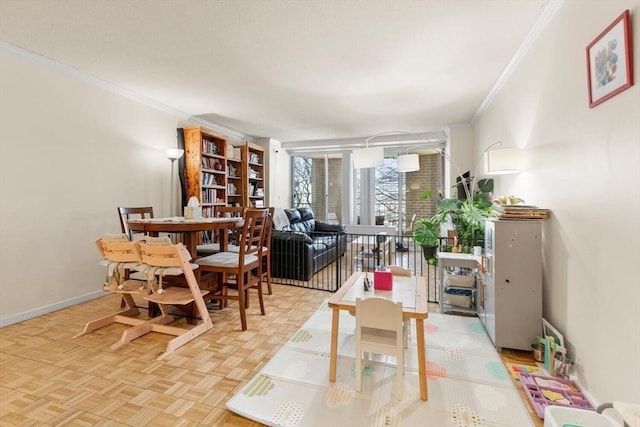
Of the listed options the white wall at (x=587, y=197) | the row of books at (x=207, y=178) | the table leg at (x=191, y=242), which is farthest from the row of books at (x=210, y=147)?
the white wall at (x=587, y=197)

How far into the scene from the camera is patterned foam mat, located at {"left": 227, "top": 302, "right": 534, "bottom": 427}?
4.93ft

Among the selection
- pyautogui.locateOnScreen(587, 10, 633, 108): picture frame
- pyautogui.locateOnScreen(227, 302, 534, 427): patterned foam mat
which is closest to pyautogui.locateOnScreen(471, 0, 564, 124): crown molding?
pyautogui.locateOnScreen(587, 10, 633, 108): picture frame

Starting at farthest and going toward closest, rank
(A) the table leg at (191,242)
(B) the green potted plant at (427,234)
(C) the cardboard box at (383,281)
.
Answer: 1. (B) the green potted plant at (427,234)
2. (A) the table leg at (191,242)
3. (C) the cardboard box at (383,281)

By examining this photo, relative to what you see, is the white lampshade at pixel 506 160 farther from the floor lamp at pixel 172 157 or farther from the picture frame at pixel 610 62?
the floor lamp at pixel 172 157

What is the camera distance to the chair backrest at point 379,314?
5.33ft

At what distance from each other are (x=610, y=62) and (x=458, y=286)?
2.17m

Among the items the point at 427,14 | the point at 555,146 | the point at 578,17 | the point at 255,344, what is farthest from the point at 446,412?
the point at 427,14

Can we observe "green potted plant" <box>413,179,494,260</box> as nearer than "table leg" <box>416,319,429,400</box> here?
No

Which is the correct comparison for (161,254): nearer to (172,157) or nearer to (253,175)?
(172,157)

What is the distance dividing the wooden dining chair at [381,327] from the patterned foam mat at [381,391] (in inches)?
5.4

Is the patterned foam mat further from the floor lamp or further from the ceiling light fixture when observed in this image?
the floor lamp

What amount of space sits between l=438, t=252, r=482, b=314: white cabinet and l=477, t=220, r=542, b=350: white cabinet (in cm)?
68

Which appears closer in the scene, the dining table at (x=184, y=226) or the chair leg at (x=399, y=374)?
the chair leg at (x=399, y=374)

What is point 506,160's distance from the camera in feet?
8.61
